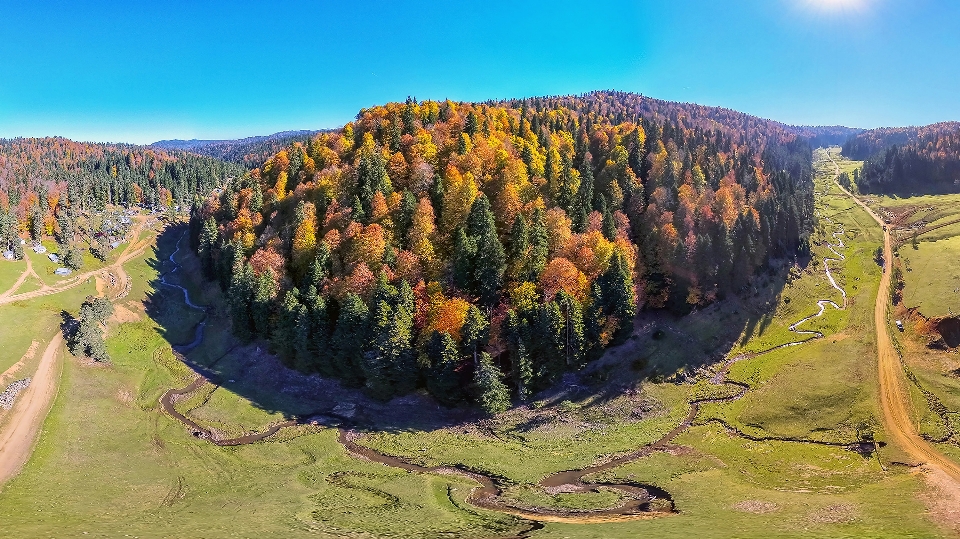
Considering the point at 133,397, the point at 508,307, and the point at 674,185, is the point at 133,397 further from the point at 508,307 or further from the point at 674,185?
the point at 674,185

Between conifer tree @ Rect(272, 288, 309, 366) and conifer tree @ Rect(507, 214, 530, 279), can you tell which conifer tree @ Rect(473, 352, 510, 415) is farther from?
conifer tree @ Rect(272, 288, 309, 366)

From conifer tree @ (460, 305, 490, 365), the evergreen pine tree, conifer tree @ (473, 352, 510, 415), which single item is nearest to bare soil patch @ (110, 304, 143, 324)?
the evergreen pine tree

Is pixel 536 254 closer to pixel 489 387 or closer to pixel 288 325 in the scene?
pixel 489 387

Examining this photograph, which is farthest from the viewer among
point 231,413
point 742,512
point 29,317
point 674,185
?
point 674,185

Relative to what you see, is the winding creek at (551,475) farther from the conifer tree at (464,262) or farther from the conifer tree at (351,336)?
the conifer tree at (464,262)

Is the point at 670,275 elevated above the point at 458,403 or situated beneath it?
elevated above

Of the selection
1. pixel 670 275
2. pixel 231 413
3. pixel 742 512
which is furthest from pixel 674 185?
pixel 231 413

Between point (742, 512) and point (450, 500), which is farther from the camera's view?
point (450, 500)
